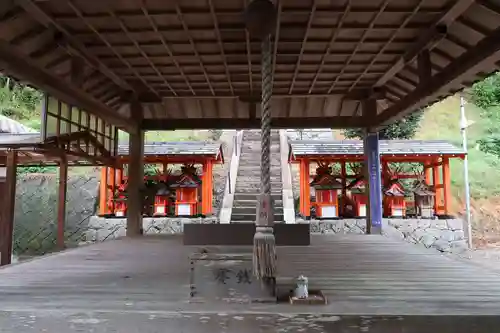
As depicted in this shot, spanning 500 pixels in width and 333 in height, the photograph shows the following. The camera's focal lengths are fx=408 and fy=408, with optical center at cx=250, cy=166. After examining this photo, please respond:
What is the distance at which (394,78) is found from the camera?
7.79 meters

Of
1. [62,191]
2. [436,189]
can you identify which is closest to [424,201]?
[436,189]

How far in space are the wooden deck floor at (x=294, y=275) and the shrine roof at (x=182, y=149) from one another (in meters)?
5.72

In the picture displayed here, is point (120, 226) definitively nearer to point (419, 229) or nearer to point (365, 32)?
point (419, 229)

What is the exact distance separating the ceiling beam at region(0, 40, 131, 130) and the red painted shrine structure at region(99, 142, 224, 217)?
5212 mm

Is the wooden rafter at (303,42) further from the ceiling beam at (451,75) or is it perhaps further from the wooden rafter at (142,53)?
the wooden rafter at (142,53)

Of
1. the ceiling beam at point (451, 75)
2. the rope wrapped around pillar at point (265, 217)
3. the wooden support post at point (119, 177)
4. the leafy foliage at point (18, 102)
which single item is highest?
the leafy foliage at point (18, 102)

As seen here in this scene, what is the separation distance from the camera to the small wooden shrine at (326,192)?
11.7 metres

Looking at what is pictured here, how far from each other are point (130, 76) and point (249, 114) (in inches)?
108

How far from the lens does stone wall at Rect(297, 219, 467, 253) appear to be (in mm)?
11820

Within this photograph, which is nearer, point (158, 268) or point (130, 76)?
point (158, 268)

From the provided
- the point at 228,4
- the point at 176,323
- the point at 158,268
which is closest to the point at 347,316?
the point at 176,323

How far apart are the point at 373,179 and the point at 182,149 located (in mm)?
6124

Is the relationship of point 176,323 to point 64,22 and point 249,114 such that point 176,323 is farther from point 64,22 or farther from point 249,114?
point 249,114

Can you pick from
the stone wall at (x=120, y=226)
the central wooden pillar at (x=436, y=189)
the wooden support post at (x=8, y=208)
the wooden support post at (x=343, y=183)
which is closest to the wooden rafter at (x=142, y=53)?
the wooden support post at (x=8, y=208)
